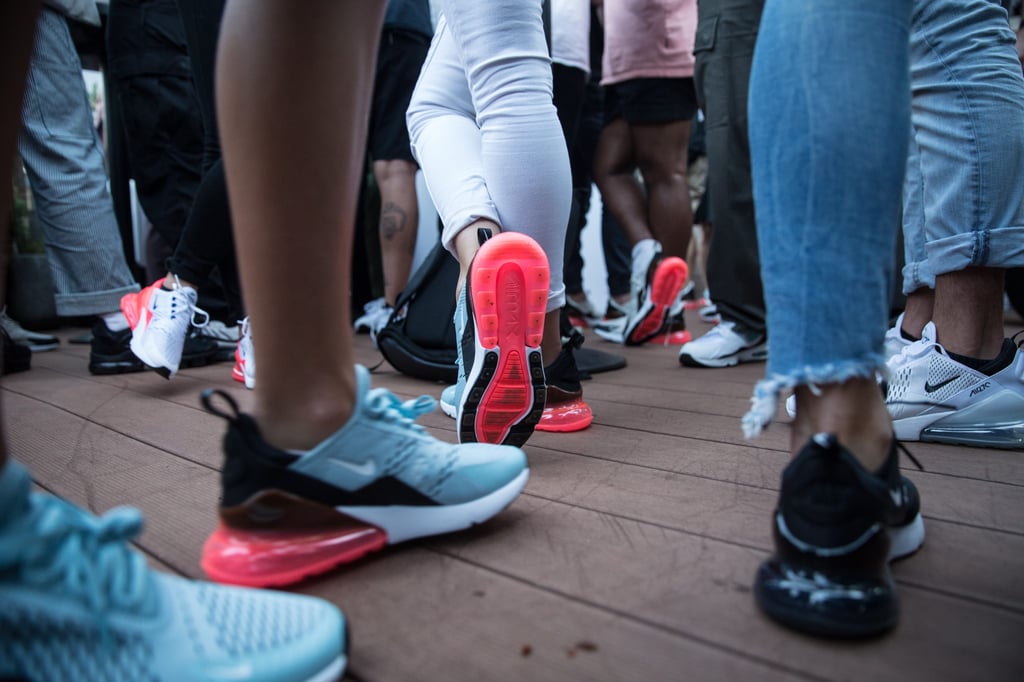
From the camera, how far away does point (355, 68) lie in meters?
0.60

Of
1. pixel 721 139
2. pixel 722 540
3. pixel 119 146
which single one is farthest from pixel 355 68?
pixel 119 146

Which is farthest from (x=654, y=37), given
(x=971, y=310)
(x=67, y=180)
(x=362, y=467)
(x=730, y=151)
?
Result: (x=362, y=467)

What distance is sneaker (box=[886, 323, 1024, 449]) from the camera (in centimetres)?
103

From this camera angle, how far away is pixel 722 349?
6.26 ft

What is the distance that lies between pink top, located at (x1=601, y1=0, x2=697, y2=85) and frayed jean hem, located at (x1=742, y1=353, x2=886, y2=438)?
78.0 inches

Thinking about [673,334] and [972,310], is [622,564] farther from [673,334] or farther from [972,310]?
[673,334]

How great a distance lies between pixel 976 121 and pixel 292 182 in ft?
3.29

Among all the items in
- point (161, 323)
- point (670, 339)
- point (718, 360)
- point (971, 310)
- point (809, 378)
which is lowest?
point (670, 339)

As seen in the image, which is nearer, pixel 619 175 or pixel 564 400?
pixel 564 400

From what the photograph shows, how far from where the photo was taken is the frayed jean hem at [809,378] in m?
0.53

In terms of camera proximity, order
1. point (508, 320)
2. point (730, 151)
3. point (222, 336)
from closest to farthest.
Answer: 1. point (508, 320)
2. point (730, 151)
3. point (222, 336)

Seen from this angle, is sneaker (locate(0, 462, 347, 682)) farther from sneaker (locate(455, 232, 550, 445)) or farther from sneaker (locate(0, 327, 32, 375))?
sneaker (locate(0, 327, 32, 375))

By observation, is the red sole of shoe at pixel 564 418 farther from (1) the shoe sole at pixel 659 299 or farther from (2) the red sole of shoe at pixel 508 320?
(1) the shoe sole at pixel 659 299

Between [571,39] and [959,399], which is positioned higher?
[571,39]
